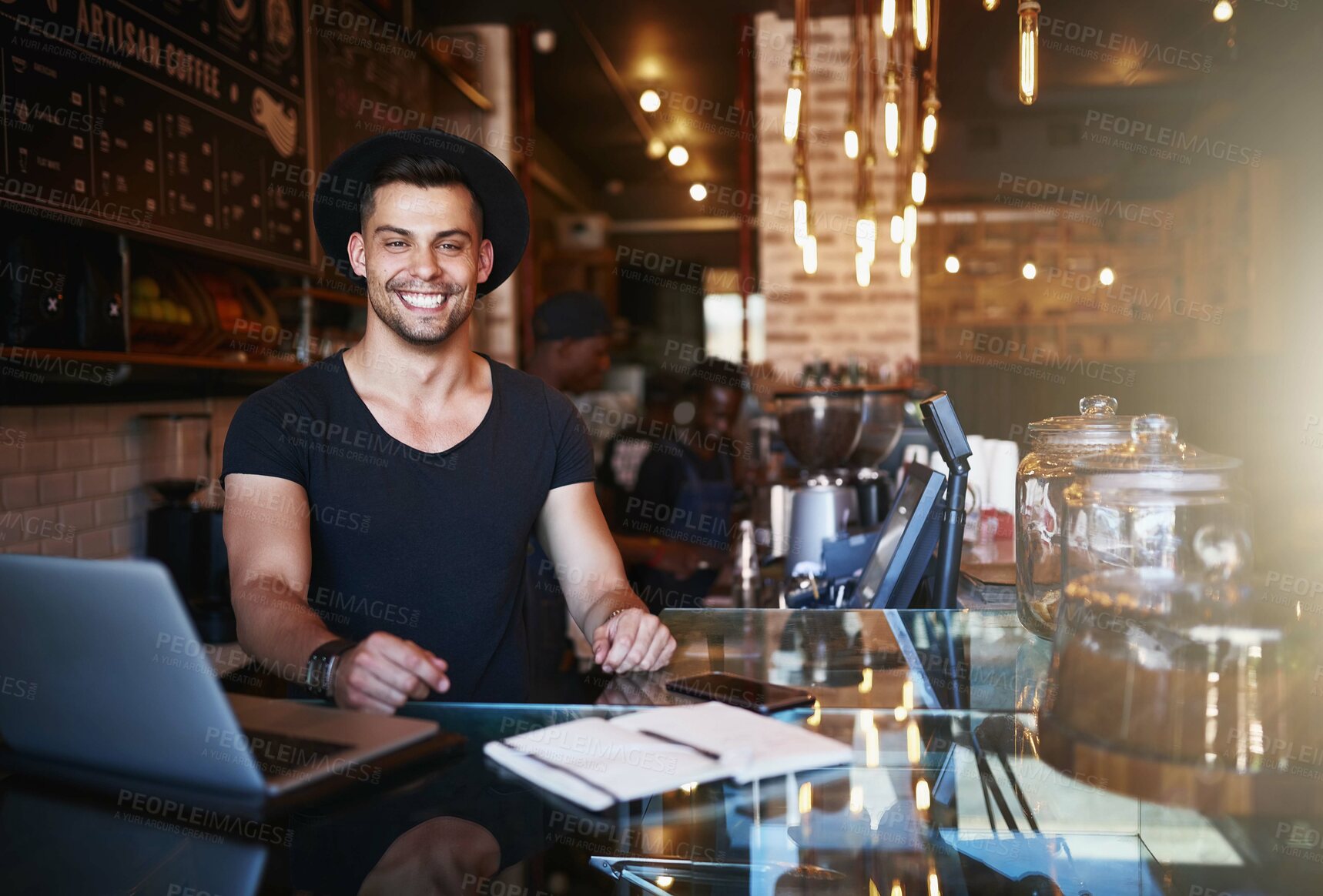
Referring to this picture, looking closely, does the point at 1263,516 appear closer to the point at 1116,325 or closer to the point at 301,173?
the point at 1116,325

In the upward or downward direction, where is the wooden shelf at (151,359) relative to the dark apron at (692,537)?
upward

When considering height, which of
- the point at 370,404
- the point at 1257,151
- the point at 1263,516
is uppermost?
the point at 1257,151

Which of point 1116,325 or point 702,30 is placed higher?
point 702,30

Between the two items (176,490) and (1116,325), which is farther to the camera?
(1116,325)

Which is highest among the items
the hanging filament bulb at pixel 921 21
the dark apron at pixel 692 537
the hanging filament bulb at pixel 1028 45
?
the hanging filament bulb at pixel 921 21

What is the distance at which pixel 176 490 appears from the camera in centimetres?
308

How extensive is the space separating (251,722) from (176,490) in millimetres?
2347

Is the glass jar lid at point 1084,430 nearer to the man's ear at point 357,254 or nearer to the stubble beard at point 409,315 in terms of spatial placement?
the stubble beard at point 409,315

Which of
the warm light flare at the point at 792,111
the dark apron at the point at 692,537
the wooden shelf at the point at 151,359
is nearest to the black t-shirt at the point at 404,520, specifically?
the wooden shelf at the point at 151,359

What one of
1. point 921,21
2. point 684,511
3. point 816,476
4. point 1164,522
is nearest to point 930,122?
point 921,21

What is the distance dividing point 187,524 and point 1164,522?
2.80 m

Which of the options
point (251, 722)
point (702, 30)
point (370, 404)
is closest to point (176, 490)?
point (370, 404)

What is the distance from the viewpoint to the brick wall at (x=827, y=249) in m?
5.03

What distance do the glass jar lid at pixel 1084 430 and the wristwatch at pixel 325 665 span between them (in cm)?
97
